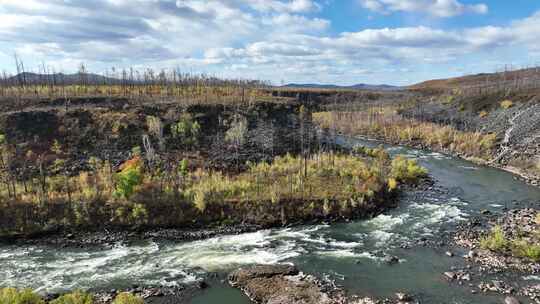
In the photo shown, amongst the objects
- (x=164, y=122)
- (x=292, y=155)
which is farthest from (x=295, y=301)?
(x=164, y=122)

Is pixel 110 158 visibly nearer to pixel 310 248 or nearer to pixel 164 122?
pixel 164 122

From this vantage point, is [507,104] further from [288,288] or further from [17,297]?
[17,297]

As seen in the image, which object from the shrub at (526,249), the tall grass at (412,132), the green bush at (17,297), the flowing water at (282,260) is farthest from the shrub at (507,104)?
the green bush at (17,297)

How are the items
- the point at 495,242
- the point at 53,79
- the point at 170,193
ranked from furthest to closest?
the point at 53,79
the point at 170,193
the point at 495,242

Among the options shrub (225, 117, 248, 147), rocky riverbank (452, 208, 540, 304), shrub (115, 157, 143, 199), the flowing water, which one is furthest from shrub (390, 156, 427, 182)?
shrub (115, 157, 143, 199)

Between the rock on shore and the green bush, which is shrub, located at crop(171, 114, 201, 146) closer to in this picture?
the rock on shore

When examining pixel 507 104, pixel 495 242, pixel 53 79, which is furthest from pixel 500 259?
pixel 53 79

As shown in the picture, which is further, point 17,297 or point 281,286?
point 281,286

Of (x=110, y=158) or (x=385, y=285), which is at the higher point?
(x=110, y=158)
